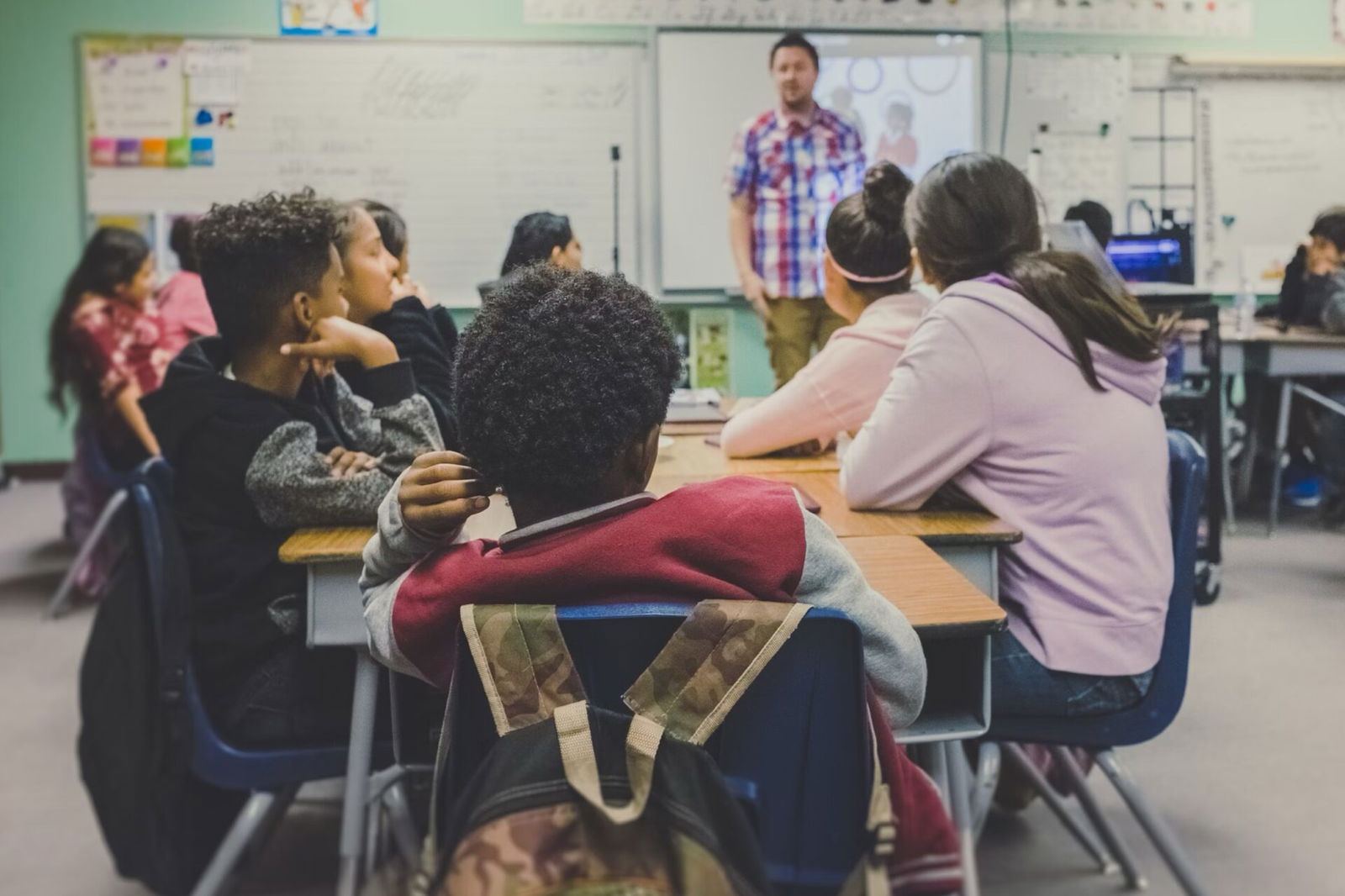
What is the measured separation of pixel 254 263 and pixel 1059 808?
155cm

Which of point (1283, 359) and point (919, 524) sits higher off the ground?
point (1283, 359)

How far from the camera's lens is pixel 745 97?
5.58m

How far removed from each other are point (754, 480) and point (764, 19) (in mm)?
4982

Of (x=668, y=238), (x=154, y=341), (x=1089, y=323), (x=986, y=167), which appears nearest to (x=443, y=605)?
(x=1089, y=323)

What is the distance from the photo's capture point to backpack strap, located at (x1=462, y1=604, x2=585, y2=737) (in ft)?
2.82

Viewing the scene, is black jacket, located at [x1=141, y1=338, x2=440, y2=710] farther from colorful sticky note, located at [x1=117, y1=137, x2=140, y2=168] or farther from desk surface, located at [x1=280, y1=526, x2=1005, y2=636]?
colorful sticky note, located at [x1=117, y1=137, x2=140, y2=168]

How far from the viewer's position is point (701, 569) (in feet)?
3.05

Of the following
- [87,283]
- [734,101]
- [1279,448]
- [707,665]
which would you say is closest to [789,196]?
[734,101]

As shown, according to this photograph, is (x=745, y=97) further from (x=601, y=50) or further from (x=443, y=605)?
(x=443, y=605)

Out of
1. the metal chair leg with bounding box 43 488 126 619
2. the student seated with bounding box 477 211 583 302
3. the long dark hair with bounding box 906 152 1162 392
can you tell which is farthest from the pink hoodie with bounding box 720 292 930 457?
the metal chair leg with bounding box 43 488 126 619

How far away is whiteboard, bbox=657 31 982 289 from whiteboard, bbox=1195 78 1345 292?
4.03ft

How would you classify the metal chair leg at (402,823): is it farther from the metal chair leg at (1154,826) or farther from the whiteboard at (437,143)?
the whiteboard at (437,143)

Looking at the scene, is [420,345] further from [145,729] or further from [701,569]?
[701,569]

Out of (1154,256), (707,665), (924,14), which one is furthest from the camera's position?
(924,14)
